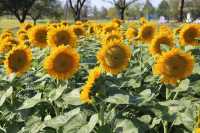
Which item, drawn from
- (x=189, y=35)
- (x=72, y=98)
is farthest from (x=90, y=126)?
(x=189, y=35)

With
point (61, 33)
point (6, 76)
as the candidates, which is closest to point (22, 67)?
point (6, 76)

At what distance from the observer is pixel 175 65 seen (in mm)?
3307

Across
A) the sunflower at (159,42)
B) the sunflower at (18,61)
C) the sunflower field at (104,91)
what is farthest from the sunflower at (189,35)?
the sunflower at (18,61)

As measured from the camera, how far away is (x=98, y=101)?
3.04 metres

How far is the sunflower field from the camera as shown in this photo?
306 cm

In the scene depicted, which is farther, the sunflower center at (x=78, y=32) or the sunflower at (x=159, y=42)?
the sunflower center at (x=78, y=32)

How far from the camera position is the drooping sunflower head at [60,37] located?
13.8 feet

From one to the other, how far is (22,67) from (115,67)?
0.83 metres

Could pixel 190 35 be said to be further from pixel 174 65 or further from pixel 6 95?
pixel 6 95

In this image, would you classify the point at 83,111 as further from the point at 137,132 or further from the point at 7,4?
the point at 7,4

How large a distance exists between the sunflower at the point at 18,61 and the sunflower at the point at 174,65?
1.10 metres

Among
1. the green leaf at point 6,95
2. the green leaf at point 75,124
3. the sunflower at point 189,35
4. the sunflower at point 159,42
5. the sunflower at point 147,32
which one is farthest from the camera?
the sunflower at point 147,32

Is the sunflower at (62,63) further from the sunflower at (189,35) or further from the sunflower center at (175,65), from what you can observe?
the sunflower at (189,35)

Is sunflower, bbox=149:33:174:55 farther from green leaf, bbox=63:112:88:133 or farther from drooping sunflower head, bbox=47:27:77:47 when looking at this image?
green leaf, bbox=63:112:88:133
